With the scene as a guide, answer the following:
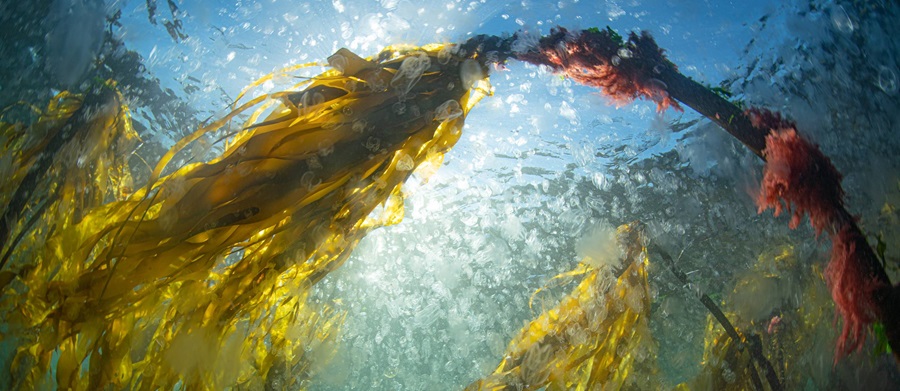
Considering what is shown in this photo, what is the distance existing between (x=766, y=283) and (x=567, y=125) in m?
6.66

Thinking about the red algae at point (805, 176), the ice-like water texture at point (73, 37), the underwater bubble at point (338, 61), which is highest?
the ice-like water texture at point (73, 37)

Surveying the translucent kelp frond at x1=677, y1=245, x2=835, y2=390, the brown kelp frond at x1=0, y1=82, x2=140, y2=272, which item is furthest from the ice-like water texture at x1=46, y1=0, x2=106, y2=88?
the translucent kelp frond at x1=677, y1=245, x2=835, y2=390

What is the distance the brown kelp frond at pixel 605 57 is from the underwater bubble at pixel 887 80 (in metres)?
4.11

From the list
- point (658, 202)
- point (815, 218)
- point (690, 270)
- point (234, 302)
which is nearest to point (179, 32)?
point (234, 302)

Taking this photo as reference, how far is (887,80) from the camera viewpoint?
4.26 m

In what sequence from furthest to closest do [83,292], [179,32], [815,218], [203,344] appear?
[179,32], [815,218], [203,344], [83,292]

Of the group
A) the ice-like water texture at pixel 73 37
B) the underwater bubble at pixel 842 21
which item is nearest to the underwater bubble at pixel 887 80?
the underwater bubble at pixel 842 21

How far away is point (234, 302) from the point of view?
6.42 ft

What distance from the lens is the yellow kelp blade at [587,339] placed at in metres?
3.31

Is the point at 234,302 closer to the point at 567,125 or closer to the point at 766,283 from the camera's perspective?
the point at 567,125

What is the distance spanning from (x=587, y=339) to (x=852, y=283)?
1829 millimetres

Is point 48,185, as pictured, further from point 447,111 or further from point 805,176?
point 805,176

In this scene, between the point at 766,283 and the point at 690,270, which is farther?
the point at 690,270

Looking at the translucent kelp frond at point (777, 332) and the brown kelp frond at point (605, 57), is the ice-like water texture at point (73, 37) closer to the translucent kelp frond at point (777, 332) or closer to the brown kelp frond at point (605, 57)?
the brown kelp frond at point (605, 57)
